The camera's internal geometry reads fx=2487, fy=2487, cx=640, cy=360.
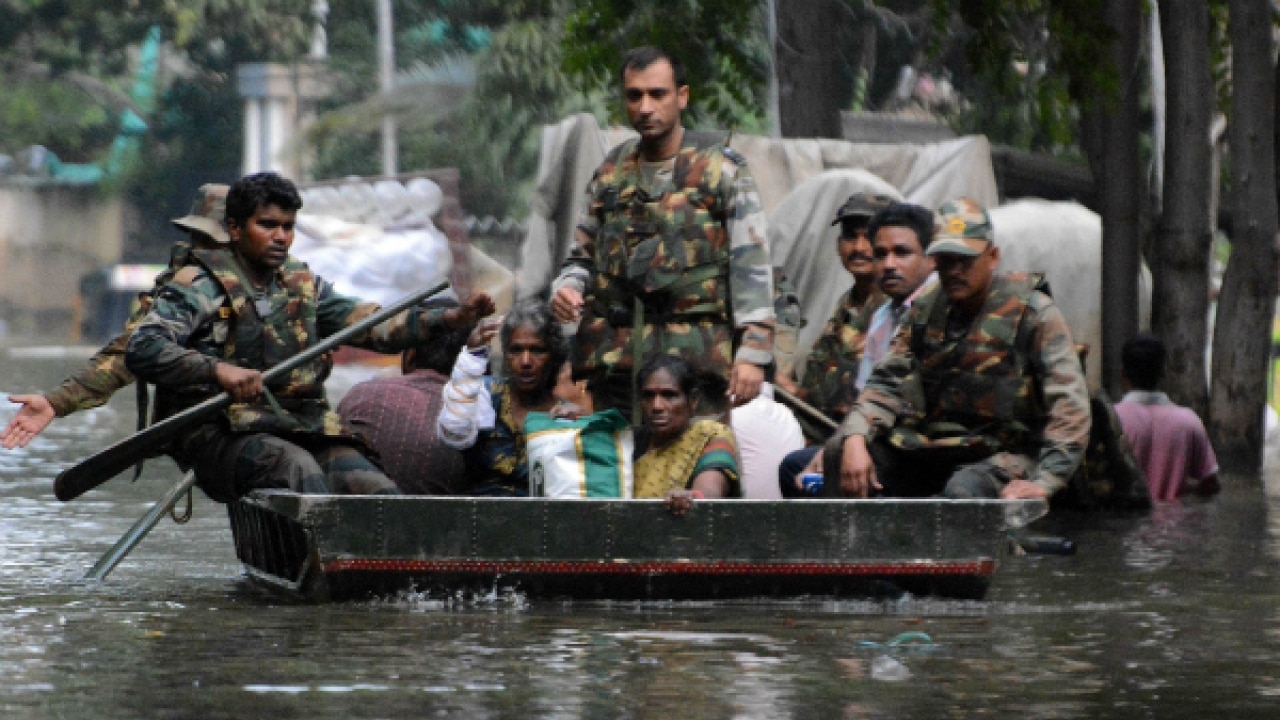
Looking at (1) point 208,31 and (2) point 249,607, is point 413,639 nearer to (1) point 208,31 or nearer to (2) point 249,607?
(2) point 249,607

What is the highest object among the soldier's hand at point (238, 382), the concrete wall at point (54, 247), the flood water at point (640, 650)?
the concrete wall at point (54, 247)

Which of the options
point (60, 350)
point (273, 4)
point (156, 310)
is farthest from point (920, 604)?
point (273, 4)

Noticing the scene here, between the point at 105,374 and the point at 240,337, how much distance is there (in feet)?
1.85

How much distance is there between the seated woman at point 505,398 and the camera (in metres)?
9.16

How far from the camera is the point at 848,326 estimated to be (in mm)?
11117

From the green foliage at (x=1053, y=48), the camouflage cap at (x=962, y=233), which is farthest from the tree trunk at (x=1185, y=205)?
the camouflage cap at (x=962, y=233)

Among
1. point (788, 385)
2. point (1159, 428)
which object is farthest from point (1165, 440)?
point (788, 385)

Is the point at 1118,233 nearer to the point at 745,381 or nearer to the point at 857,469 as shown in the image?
the point at 857,469

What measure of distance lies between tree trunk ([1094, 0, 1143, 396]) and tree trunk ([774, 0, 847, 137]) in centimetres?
325

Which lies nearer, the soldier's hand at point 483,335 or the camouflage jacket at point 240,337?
the camouflage jacket at point 240,337

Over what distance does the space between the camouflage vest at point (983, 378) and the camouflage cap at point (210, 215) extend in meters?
2.57

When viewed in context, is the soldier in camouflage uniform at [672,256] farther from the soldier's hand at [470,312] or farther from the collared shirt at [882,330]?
the collared shirt at [882,330]

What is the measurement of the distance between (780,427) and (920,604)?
78.4 inches

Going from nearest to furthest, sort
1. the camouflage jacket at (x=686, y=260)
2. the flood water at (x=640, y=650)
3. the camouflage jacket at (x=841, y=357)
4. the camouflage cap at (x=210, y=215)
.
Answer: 1. the flood water at (x=640, y=650)
2. the camouflage jacket at (x=686, y=260)
3. the camouflage cap at (x=210, y=215)
4. the camouflage jacket at (x=841, y=357)
